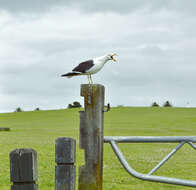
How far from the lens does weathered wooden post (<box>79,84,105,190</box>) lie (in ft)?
16.7

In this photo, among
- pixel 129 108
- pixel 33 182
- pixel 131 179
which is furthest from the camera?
pixel 129 108

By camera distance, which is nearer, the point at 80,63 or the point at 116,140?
the point at 116,140

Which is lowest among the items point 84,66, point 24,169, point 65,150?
point 24,169

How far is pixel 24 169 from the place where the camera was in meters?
4.77

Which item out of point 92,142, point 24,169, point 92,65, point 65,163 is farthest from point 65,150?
point 92,65

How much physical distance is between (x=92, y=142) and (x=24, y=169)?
84cm

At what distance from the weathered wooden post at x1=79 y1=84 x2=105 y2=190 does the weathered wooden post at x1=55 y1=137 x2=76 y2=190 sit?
134 mm

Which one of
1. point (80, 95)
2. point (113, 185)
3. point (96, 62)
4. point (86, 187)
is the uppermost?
point (96, 62)

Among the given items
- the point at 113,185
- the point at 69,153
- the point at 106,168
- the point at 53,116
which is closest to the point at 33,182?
the point at 69,153

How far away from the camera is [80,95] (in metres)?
5.35

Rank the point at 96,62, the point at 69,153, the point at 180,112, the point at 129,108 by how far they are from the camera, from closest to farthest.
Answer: the point at 69,153 → the point at 96,62 → the point at 180,112 → the point at 129,108

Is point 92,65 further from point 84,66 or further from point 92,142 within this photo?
point 92,142

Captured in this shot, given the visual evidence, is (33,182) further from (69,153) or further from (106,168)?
(106,168)

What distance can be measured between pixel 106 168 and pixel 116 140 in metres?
9.19
